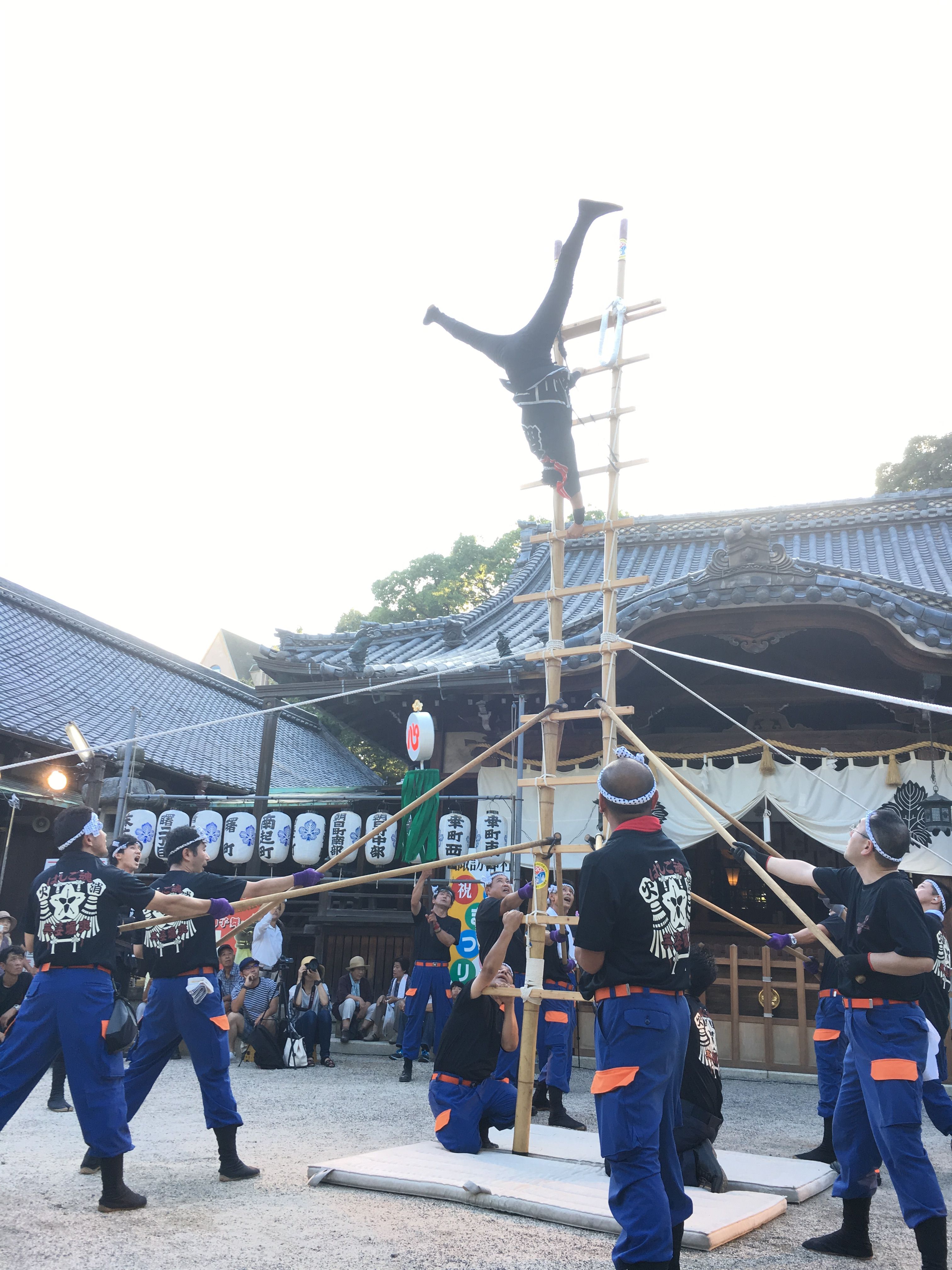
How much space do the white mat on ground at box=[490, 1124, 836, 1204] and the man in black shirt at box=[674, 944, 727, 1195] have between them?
8.9 inches

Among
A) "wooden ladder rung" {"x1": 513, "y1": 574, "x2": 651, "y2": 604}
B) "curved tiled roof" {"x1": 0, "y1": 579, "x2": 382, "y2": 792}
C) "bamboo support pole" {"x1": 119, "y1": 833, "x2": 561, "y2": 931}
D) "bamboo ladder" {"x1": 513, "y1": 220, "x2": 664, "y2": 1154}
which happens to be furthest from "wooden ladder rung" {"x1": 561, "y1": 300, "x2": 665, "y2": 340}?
"curved tiled roof" {"x1": 0, "y1": 579, "x2": 382, "y2": 792}

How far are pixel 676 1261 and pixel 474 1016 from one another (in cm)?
221

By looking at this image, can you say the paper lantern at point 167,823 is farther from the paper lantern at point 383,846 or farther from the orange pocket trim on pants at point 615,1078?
the orange pocket trim on pants at point 615,1078

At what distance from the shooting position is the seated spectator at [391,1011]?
12039 millimetres

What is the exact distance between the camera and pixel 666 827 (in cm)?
1088

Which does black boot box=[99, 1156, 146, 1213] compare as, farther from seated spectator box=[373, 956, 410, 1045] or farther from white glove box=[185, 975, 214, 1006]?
seated spectator box=[373, 956, 410, 1045]

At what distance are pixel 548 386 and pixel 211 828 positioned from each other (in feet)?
31.1

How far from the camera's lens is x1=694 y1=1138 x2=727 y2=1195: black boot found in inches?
191

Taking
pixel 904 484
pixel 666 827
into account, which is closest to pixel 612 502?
pixel 666 827

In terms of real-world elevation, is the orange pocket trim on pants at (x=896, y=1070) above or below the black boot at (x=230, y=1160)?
above

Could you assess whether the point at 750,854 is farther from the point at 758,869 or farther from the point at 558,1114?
the point at 558,1114

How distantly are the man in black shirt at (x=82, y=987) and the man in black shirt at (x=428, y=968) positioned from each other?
4959 mm

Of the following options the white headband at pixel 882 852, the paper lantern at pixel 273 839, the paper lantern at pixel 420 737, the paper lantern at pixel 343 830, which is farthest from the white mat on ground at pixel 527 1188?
the paper lantern at pixel 273 839

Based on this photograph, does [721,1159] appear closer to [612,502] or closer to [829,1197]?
[829,1197]
